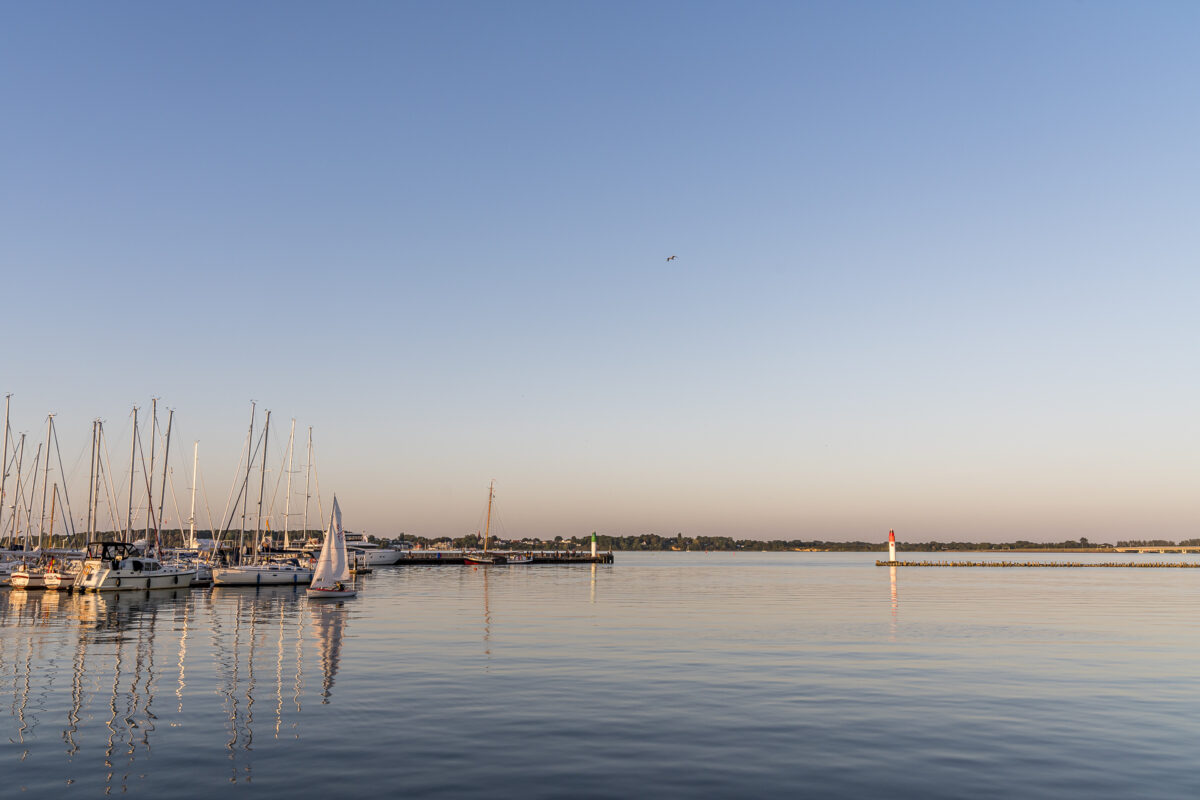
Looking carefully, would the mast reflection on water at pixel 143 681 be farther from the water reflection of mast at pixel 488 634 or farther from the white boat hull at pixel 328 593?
the white boat hull at pixel 328 593

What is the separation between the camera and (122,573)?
86188mm

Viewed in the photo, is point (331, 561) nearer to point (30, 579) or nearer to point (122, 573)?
point (122, 573)

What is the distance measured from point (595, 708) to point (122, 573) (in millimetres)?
77246

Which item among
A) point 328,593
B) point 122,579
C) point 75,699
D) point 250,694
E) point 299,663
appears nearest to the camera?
point 75,699

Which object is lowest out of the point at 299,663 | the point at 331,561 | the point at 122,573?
the point at 122,573

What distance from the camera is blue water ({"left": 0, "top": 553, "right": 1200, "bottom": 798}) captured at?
63.9 feet

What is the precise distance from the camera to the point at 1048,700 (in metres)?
29.9

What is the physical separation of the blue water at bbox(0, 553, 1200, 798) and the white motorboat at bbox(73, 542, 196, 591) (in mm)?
27885

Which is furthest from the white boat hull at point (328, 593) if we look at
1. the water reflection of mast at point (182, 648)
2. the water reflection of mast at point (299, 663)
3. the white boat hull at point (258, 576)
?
the white boat hull at point (258, 576)

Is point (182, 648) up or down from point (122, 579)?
up

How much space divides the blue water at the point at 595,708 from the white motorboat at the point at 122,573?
91.5 feet

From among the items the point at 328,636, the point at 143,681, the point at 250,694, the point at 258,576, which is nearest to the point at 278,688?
the point at 250,694

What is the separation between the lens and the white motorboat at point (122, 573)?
3332 inches

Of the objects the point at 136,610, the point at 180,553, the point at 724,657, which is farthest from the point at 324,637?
the point at 180,553
